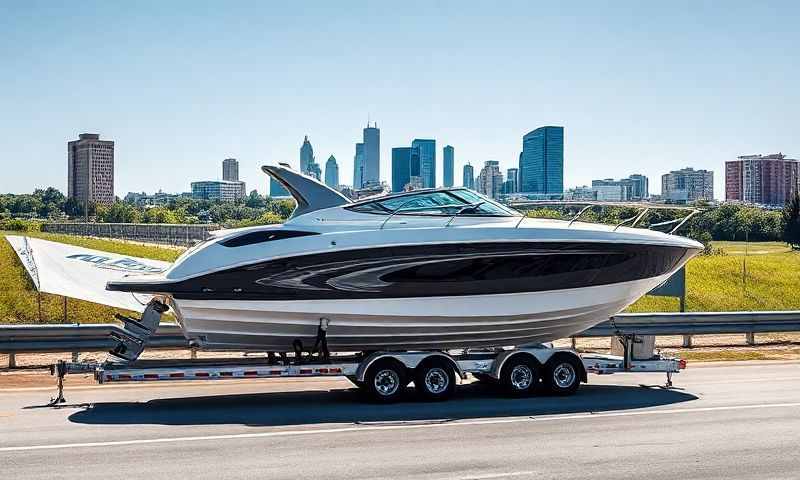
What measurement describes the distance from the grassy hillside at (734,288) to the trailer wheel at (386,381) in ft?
46.9

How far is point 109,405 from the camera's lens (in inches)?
520

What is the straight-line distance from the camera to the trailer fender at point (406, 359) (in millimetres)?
Result: 13414

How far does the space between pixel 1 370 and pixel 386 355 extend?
804 cm

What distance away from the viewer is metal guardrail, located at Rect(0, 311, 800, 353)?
16.5m

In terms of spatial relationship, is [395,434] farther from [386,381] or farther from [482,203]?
[482,203]

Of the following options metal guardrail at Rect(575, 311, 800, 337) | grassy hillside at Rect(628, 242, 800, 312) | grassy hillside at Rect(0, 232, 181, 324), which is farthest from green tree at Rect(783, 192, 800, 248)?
grassy hillside at Rect(0, 232, 181, 324)

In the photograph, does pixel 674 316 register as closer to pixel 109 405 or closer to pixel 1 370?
pixel 109 405

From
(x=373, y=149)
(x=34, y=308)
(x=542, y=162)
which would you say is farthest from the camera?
(x=542, y=162)

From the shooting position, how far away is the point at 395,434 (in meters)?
11.4

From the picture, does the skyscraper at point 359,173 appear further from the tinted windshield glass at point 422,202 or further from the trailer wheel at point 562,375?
the trailer wheel at point 562,375

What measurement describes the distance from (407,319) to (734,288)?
19.3 meters

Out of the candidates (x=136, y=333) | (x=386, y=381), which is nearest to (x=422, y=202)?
(x=386, y=381)

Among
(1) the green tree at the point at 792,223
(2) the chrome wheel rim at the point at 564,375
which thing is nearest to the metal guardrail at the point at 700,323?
(2) the chrome wheel rim at the point at 564,375

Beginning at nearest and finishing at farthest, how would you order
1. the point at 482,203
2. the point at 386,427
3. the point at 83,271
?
the point at 386,427 → the point at 482,203 → the point at 83,271
